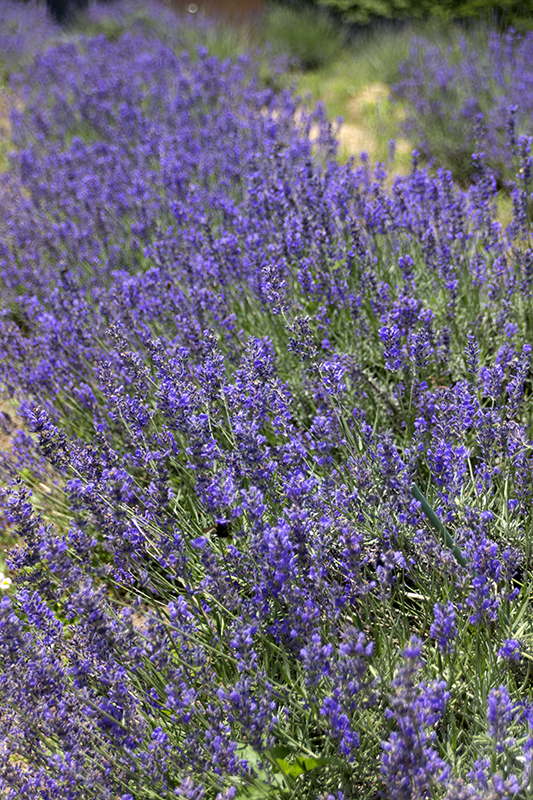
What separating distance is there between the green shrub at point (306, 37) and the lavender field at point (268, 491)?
5.58m

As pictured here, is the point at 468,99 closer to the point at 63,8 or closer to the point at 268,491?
the point at 268,491

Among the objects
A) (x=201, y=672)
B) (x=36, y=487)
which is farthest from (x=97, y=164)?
(x=201, y=672)

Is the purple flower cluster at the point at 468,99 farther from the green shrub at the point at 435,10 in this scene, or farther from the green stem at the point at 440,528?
the green stem at the point at 440,528

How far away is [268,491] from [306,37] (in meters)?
9.29

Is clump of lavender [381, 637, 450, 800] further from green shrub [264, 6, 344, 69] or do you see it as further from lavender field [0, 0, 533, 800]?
green shrub [264, 6, 344, 69]

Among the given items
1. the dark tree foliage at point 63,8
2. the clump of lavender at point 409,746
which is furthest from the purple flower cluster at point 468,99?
the dark tree foliage at point 63,8

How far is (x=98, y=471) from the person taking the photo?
1977 mm

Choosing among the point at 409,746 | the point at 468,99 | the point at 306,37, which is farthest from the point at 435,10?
the point at 409,746

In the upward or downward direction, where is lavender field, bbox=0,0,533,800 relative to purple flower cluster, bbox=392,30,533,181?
downward

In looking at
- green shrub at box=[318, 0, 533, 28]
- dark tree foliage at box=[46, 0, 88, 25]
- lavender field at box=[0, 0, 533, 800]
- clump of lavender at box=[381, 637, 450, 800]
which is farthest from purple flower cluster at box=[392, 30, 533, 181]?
dark tree foliage at box=[46, 0, 88, 25]

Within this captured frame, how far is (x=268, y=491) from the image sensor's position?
5.85 ft

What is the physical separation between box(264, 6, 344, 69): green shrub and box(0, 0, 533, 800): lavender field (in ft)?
18.3

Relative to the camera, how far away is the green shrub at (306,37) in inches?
357

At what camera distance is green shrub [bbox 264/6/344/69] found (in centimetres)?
908
